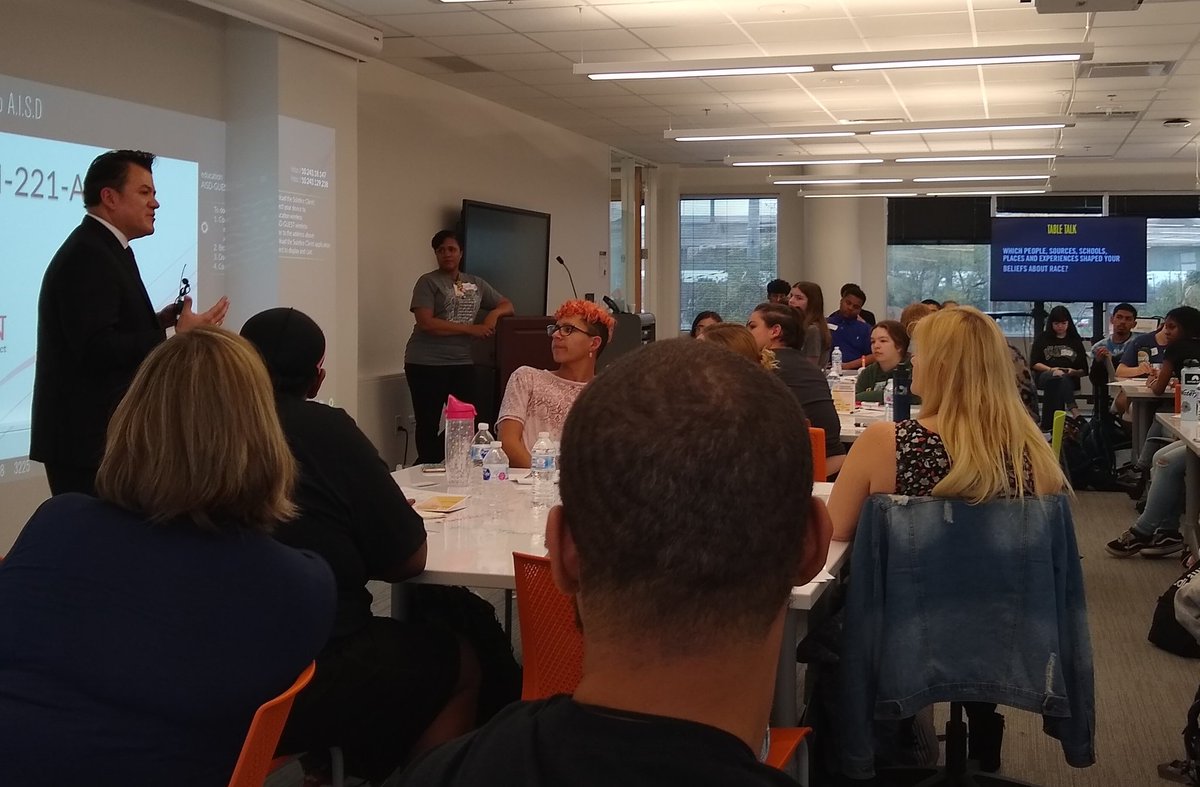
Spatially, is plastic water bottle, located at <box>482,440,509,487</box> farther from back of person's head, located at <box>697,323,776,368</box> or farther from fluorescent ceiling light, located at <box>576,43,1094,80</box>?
fluorescent ceiling light, located at <box>576,43,1094,80</box>

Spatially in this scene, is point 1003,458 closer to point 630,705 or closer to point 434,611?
point 434,611

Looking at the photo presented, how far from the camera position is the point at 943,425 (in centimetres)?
281

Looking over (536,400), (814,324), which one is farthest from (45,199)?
(814,324)

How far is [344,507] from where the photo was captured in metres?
2.52

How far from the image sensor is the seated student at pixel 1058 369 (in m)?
9.82

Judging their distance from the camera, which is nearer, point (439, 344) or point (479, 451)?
point (479, 451)

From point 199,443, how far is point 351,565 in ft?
2.25

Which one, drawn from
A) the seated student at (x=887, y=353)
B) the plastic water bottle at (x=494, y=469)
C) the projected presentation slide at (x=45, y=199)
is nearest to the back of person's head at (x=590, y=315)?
the plastic water bottle at (x=494, y=469)

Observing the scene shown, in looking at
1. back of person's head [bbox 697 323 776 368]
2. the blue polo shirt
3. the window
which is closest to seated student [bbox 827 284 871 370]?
the blue polo shirt

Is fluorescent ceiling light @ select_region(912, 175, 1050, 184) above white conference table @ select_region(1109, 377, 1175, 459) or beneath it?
above

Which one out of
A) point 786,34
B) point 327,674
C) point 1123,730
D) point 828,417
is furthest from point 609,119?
point 327,674

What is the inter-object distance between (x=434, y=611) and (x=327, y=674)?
0.65m

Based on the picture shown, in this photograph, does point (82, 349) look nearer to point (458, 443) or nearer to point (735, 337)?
point (458, 443)

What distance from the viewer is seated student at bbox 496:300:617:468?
4.25 metres
